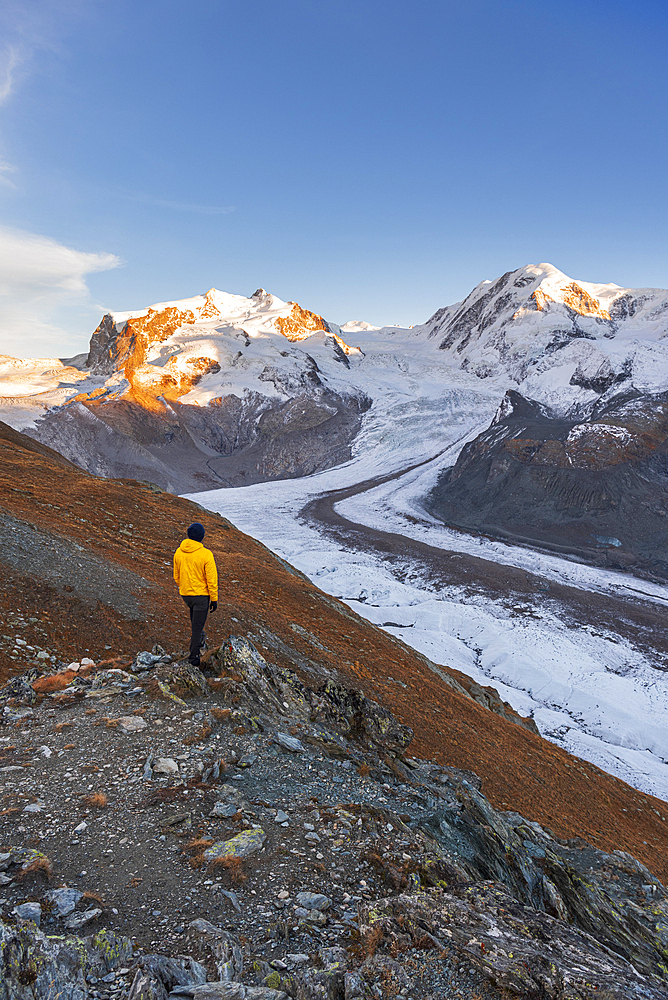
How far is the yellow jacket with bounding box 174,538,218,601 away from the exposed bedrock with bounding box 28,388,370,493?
79851 millimetres

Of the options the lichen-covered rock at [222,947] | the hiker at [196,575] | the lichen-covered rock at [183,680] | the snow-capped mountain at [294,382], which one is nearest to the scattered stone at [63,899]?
the lichen-covered rock at [222,947]

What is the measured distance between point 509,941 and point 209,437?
108799mm

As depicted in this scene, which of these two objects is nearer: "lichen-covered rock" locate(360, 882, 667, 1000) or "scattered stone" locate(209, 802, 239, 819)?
"lichen-covered rock" locate(360, 882, 667, 1000)

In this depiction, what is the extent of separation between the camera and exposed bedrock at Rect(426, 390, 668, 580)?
172 ft

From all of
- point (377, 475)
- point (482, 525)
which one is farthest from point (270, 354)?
point (482, 525)

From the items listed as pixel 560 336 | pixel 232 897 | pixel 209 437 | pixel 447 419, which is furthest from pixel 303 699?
pixel 560 336

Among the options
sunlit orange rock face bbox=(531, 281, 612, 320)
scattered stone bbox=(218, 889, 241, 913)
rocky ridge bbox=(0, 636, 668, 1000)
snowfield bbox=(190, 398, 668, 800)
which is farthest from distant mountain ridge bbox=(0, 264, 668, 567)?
scattered stone bbox=(218, 889, 241, 913)

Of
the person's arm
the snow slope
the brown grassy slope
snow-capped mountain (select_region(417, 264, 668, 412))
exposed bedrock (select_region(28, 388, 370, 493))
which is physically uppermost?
snow-capped mountain (select_region(417, 264, 668, 412))

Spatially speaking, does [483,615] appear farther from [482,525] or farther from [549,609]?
[482,525]

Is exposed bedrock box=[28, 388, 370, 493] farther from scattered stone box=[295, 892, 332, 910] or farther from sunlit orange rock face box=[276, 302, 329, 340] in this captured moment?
scattered stone box=[295, 892, 332, 910]

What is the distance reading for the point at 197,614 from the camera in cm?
802

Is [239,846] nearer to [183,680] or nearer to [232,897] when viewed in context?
[232,897]

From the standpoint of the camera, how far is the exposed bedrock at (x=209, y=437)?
8850 centimetres

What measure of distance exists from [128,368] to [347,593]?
98395 millimetres
